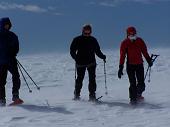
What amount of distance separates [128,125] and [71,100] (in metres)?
4.01

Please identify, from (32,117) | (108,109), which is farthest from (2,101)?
(108,109)

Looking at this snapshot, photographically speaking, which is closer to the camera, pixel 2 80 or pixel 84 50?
pixel 2 80

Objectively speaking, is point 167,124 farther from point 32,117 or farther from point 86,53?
point 86,53

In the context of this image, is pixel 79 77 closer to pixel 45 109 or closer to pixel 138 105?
pixel 45 109

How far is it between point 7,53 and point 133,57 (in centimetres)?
333

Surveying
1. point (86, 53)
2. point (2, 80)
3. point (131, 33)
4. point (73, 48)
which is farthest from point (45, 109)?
point (131, 33)

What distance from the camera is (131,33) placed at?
13.6 meters

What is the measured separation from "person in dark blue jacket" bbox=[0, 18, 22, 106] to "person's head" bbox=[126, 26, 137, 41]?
2.93 meters

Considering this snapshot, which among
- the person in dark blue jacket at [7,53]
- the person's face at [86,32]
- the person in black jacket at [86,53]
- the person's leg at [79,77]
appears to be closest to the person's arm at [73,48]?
the person in black jacket at [86,53]

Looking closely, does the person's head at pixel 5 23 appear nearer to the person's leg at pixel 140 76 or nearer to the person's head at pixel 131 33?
the person's head at pixel 131 33

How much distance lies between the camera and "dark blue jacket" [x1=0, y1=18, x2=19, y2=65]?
13.7 m

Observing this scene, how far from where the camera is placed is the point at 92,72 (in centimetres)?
1440

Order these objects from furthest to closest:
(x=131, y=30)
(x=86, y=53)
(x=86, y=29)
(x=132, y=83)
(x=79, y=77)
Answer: (x=79, y=77)
(x=86, y=53)
(x=86, y=29)
(x=132, y=83)
(x=131, y=30)

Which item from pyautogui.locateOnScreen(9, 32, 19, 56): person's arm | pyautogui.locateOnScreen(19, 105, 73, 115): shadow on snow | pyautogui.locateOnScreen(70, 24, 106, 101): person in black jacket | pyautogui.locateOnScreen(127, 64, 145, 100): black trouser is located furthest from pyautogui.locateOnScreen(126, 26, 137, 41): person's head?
pyautogui.locateOnScreen(9, 32, 19, 56): person's arm
